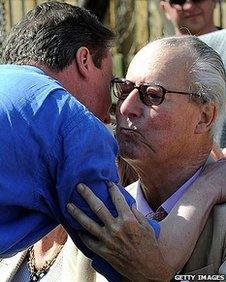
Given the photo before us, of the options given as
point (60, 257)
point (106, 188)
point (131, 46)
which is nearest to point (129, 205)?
point (106, 188)

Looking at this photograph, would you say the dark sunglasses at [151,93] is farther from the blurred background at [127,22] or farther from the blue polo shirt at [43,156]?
the blurred background at [127,22]

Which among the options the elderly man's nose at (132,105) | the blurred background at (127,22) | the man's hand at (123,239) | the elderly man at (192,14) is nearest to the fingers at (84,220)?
the man's hand at (123,239)

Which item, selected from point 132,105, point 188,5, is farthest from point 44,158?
point 188,5

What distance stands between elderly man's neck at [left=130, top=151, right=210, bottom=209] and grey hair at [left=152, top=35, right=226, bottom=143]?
0.18 meters

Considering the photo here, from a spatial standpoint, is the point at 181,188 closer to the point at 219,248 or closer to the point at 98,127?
the point at 219,248

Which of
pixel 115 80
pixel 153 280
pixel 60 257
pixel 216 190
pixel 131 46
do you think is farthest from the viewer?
pixel 131 46

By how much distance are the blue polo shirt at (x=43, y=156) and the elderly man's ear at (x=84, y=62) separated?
0.39 metres

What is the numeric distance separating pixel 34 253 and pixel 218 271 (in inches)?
44.4

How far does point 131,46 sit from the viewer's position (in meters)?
8.03

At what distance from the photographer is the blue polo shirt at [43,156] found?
2559 millimetres

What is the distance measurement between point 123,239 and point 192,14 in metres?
2.96

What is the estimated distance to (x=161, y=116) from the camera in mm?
3178

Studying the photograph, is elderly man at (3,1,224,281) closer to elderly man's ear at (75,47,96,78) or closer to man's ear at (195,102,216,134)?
elderly man's ear at (75,47,96,78)

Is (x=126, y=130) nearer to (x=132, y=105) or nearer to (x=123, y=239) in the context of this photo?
(x=132, y=105)
